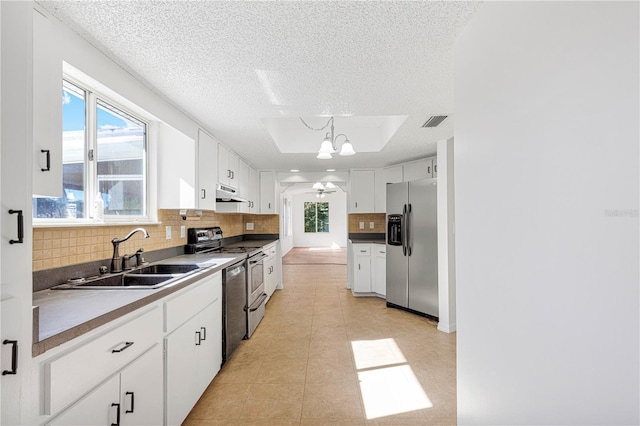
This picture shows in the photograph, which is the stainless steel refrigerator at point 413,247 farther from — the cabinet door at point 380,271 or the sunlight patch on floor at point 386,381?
the sunlight patch on floor at point 386,381

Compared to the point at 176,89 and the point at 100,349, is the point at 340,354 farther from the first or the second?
the point at 176,89

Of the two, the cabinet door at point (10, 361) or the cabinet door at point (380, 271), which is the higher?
the cabinet door at point (10, 361)

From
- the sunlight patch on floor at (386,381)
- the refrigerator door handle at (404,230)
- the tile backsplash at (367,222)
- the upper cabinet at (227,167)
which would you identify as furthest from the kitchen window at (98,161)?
the tile backsplash at (367,222)

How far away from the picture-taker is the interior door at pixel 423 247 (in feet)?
12.1

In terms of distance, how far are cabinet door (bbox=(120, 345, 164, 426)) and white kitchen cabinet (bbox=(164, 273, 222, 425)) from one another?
0.09m

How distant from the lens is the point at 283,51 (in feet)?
5.07

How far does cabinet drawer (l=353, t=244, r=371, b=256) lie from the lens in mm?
4941

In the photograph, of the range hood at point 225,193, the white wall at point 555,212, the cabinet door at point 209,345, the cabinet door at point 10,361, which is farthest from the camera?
the range hood at point 225,193

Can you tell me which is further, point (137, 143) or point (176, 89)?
point (137, 143)

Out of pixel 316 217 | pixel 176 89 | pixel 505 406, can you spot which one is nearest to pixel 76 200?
pixel 176 89

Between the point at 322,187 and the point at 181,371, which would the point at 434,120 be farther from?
the point at 322,187

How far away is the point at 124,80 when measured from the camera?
1.75 m

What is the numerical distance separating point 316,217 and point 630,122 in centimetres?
1243

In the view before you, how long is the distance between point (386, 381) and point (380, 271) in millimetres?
2573
